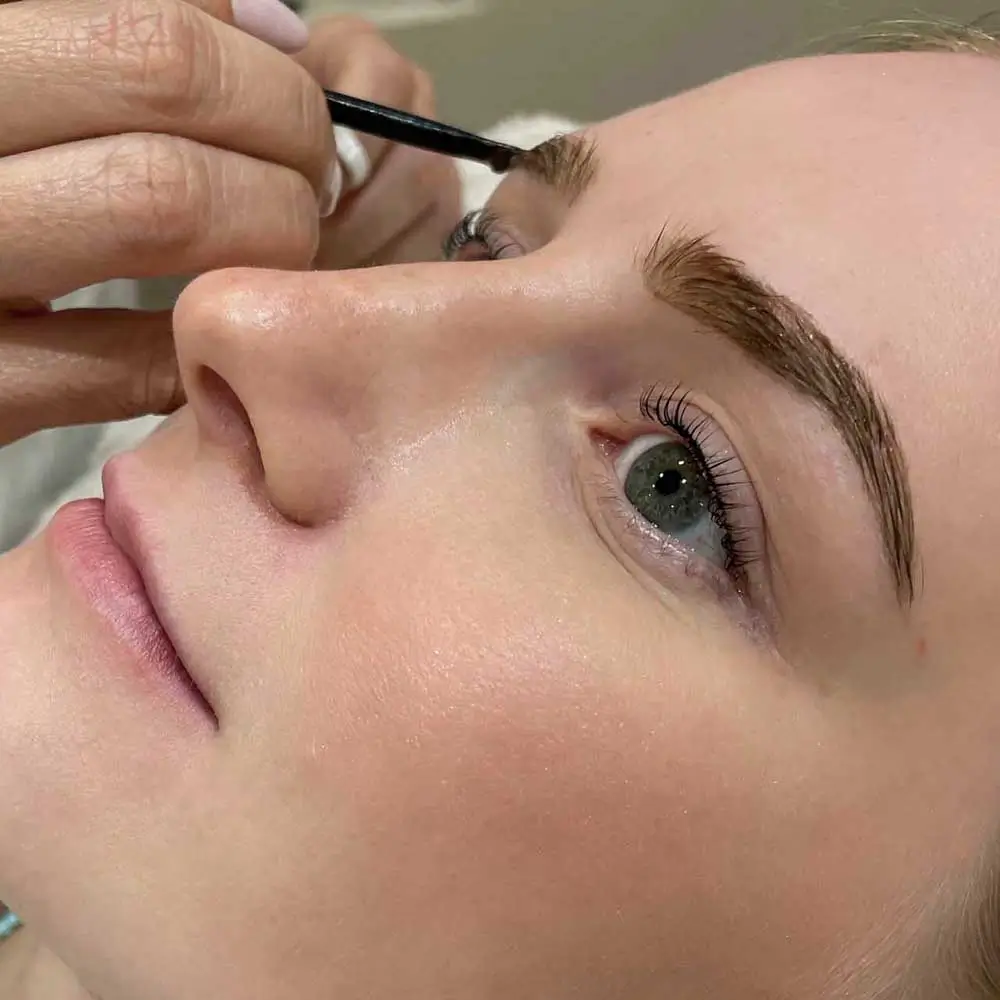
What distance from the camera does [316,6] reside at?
152 cm

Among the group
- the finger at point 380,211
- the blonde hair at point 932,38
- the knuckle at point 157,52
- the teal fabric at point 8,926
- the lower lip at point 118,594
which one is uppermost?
the blonde hair at point 932,38

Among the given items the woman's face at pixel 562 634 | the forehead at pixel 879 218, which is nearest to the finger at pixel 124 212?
the woman's face at pixel 562 634

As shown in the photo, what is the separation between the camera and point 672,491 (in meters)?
0.60

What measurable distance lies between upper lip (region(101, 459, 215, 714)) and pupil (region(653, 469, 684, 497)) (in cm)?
27

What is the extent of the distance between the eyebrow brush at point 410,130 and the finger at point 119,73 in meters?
0.12

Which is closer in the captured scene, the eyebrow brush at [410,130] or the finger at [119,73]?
the finger at [119,73]

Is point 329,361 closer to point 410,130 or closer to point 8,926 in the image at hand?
point 410,130

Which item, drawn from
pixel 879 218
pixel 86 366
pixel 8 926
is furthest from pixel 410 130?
pixel 8 926

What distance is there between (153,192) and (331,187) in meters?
0.21

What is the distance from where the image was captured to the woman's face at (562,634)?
522 millimetres

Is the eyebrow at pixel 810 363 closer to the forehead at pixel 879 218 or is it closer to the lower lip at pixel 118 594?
the forehead at pixel 879 218

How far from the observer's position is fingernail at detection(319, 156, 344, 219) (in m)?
0.80

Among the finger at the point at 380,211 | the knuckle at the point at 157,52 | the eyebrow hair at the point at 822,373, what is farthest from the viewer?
the finger at the point at 380,211

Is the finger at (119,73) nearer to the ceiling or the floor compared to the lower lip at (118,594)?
nearer to the ceiling
